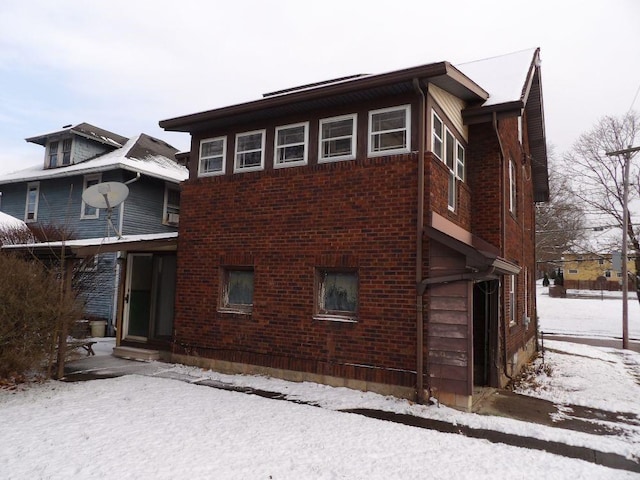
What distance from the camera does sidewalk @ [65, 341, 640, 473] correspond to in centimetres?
513

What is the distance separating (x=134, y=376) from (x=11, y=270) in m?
2.80

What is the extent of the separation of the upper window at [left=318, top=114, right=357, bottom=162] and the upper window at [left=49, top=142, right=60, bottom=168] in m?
13.9

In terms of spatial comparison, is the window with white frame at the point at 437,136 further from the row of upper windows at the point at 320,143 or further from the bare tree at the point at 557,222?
the bare tree at the point at 557,222

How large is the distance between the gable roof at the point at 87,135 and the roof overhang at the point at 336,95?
30.4 feet

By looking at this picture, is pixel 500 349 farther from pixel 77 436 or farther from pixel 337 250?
pixel 77 436

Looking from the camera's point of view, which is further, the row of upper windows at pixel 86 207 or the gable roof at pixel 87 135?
the gable roof at pixel 87 135

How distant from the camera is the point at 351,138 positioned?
26.0ft

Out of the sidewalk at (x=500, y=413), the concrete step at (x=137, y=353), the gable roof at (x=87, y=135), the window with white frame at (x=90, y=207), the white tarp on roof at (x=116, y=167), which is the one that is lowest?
the sidewalk at (x=500, y=413)

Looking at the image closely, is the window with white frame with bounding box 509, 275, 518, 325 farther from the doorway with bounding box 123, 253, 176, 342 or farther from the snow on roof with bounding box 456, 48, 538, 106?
the doorway with bounding box 123, 253, 176, 342

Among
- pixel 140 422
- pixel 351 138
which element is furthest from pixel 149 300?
pixel 351 138

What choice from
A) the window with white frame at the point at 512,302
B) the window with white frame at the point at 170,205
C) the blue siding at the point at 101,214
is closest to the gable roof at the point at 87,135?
the blue siding at the point at 101,214

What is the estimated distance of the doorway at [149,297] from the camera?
10469 millimetres

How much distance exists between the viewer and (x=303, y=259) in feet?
26.5

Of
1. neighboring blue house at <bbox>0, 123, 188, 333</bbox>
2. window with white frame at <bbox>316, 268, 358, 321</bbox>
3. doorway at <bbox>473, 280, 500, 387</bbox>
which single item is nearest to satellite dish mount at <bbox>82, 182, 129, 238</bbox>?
neighboring blue house at <bbox>0, 123, 188, 333</bbox>
